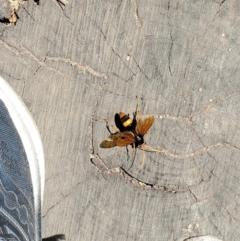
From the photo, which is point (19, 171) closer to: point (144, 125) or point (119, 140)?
point (119, 140)

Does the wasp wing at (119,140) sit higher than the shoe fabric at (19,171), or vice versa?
the wasp wing at (119,140)

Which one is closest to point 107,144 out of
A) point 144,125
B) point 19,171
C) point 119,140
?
point 119,140

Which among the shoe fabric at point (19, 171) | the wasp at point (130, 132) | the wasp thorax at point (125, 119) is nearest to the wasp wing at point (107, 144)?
the wasp at point (130, 132)

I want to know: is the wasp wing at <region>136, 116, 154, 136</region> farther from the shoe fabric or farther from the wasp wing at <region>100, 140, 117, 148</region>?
the shoe fabric

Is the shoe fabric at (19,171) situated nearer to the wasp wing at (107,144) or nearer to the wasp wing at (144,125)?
the wasp wing at (107,144)

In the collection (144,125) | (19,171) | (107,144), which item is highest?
(144,125)

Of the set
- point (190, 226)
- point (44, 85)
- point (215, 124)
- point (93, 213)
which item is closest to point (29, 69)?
point (44, 85)
